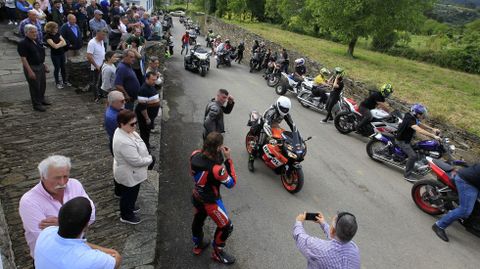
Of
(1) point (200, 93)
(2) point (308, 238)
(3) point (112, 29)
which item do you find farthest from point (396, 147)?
(3) point (112, 29)

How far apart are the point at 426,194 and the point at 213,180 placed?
186 inches

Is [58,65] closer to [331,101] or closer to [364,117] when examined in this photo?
[331,101]

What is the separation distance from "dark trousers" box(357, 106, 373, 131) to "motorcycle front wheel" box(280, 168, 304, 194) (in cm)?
408

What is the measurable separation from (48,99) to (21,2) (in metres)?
6.23

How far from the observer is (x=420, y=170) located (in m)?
7.67

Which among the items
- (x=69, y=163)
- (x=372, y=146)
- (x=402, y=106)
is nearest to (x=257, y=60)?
(x=402, y=106)

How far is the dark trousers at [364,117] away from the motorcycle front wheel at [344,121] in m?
0.31

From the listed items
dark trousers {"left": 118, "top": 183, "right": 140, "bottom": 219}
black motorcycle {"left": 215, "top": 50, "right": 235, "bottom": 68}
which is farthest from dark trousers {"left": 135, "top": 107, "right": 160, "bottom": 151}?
black motorcycle {"left": 215, "top": 50, "right": 235, "bottom": 68}

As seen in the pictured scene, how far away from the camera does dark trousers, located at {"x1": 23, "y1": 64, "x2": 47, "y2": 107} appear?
696cm

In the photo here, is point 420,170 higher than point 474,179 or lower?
lower

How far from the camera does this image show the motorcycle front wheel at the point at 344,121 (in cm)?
999

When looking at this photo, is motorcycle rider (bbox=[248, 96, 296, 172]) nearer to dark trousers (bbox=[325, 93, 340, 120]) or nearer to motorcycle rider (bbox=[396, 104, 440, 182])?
motorcycle rider (bbox=[396, 104, 440, 182])

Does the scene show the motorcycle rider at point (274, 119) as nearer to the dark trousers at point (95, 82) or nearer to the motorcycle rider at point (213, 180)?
the motorcycle rider at point (213, 180)

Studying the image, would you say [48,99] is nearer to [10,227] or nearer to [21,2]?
[10,227]
